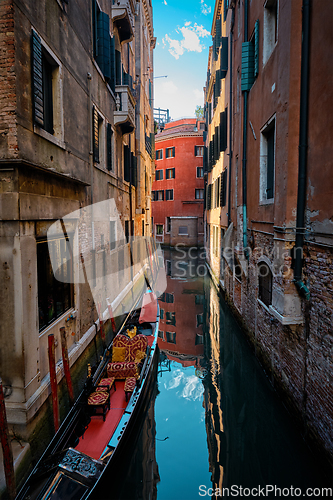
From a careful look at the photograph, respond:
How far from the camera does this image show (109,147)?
8.43 meters

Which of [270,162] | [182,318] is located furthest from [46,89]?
[182,318]

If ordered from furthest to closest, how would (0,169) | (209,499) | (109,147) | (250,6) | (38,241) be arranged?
(109,147), (250,6), (38,241), (209,499), (0,169)

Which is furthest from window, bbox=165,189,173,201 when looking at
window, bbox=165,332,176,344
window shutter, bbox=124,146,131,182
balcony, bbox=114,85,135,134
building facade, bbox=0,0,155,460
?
building facade, bbox=0,0,155,460

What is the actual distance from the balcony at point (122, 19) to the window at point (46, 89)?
4.94 m

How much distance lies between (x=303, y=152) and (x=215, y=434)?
442 cm

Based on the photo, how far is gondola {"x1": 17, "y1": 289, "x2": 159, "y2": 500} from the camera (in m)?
3.21

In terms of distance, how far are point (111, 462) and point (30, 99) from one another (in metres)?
4.42

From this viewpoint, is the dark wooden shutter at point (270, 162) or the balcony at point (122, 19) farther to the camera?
the balcony at point (122, 19)

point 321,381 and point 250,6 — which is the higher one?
point 250,6

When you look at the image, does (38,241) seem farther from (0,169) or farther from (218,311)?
(218,311)

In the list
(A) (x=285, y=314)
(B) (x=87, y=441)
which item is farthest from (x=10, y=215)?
(A) (x=285, y=314)

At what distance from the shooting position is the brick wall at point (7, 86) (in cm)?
337

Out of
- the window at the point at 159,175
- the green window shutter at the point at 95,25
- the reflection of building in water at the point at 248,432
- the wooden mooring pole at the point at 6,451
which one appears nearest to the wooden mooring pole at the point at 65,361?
the wooden mooring pole at the point at 6,451

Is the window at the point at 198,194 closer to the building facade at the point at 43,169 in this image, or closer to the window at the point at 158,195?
the window at the point at 158,195
